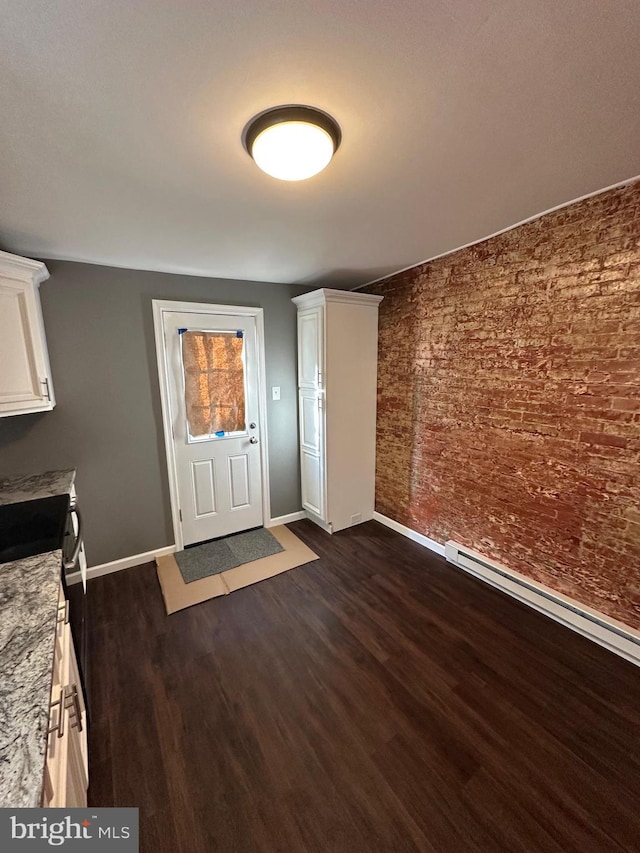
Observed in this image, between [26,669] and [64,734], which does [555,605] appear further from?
[26,669]

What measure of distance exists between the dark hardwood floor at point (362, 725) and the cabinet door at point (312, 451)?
3.53ft

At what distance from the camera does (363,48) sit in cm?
89

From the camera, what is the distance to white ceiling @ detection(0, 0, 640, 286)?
0.82 meters

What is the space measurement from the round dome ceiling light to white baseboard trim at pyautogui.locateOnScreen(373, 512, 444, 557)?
2833mm

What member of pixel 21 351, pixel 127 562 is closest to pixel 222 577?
pixel 127 562

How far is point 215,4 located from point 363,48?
0.38 meters

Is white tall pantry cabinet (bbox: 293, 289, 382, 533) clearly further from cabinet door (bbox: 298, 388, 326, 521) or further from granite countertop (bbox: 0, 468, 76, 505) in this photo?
granite countertop (bbox: 0, 468, 76, 505)

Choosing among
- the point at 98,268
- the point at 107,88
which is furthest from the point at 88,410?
the point at 107,88

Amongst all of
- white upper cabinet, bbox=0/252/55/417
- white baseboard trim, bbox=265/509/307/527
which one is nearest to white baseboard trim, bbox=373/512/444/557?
white baseboard trim, bbox=265/509/307/527

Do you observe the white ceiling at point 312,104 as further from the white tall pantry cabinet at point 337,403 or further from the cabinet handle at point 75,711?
the cabinet handle at point 75,711

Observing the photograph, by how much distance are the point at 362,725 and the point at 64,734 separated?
1.24 m

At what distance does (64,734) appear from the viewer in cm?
98

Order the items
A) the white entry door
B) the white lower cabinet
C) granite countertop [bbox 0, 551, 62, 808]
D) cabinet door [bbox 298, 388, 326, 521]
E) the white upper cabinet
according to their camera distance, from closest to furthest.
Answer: granite countertop [bbox 0, 551, 62, 808], the white lower cabinet, the white upper cabinet, the white entry door, cabinet door [bbox 298, 388, 326, 521]

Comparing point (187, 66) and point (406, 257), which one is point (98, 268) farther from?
point (406, 257)
